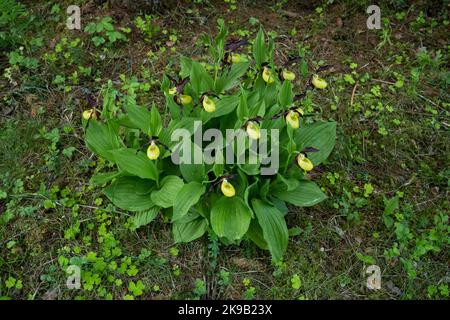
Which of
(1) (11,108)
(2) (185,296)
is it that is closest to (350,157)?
(2) (185,296)

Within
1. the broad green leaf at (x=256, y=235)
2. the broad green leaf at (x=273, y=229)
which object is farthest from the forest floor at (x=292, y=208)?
the broad green leaf at (x=273, y=229)

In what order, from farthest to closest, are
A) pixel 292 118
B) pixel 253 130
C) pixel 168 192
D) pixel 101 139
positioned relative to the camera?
pixel 101 139
pixel 168 192
pixel 292 118
pixel 253 130

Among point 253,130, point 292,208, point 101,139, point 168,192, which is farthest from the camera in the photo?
point 292,208

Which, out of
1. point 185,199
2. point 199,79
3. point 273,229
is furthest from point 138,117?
point 273,229

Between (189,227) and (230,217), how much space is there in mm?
275

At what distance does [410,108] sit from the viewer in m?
2.91

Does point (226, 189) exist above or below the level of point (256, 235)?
above

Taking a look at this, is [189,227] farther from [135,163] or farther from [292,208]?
[292,208]

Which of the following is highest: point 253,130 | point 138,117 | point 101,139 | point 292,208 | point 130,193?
point 253,130

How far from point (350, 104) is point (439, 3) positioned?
1.53 meters

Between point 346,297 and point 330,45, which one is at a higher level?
point 330,45

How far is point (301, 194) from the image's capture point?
2053mm

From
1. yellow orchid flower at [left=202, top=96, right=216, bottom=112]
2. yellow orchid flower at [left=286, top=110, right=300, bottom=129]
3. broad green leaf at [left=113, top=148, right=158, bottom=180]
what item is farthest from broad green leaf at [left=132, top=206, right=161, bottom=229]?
yellow orchid flower at [left=286, top=110, right=300, bottom=129]
